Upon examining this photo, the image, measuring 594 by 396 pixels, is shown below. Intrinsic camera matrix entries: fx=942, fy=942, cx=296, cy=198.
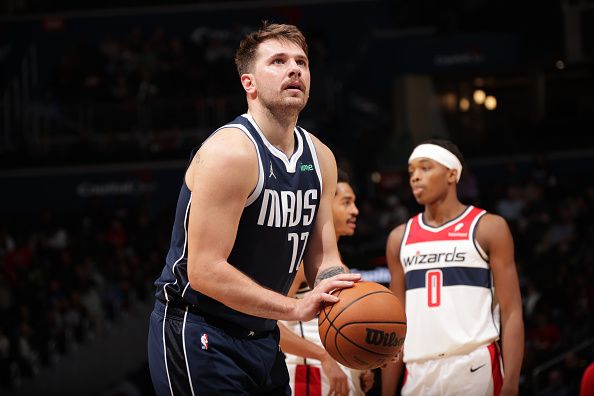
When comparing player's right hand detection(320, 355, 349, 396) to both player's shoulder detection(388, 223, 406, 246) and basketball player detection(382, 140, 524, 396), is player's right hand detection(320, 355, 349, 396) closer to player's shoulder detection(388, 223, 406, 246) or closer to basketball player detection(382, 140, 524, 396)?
basketball player detection(382, 140, 524, 396)

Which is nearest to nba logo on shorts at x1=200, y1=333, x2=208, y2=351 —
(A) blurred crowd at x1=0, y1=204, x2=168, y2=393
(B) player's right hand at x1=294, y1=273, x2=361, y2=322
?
(B) player's right hand at x1=294, y1=273, x2=361, y2=322

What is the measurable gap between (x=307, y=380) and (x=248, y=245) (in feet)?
6.51

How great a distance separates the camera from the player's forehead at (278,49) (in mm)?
3773

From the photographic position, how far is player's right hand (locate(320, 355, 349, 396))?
5004 millimetres

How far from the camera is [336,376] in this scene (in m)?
5.01

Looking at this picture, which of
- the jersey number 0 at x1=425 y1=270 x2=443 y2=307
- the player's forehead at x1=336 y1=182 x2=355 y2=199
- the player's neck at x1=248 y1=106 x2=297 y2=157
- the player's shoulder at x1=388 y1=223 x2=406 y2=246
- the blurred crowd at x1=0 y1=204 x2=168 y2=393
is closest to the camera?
the player's neck at x1=248 y1=106 x2=297 y2=157

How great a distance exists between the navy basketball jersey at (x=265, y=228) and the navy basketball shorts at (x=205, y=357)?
0.06 m

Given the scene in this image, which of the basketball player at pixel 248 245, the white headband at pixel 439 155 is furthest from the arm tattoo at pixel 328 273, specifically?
the white headband at pixel 439 155

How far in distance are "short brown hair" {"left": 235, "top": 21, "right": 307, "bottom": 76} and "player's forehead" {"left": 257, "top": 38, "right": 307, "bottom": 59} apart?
0.6 inches

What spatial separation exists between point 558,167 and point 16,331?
28.2 feet

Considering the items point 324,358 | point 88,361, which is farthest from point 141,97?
point 324,358

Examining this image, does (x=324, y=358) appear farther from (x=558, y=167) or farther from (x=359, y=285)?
(x=558, y=167)

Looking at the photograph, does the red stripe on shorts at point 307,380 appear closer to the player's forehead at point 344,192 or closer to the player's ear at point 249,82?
the player's forehead at point 344,192

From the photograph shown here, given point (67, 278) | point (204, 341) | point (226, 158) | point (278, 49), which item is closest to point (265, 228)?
point (226, 158)
